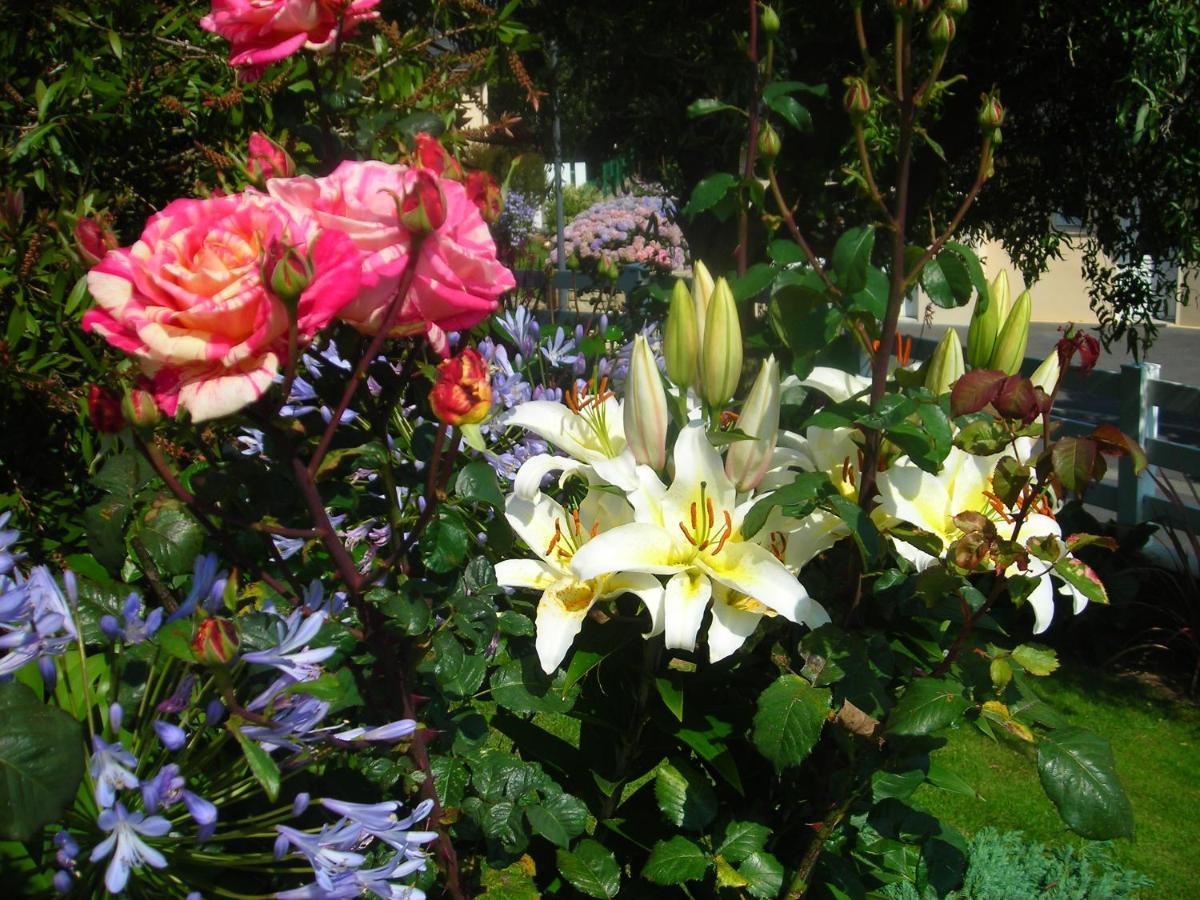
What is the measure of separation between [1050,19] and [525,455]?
461cm

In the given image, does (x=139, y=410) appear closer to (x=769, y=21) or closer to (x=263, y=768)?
(x=263, y=768)

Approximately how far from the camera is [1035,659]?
99 cm

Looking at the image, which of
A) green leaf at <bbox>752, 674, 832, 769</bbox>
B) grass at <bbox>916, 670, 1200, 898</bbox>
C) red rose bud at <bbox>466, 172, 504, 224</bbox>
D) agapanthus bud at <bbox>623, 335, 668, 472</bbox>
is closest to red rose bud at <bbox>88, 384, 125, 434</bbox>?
red rose bud at <bbox>466, 172, 504, 224</bbox>

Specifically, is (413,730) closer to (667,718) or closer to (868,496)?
(667,718)

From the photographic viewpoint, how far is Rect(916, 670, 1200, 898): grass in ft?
10.6

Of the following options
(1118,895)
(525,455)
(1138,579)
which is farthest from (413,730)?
(1138,579)

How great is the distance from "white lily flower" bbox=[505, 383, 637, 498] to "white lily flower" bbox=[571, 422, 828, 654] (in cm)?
9

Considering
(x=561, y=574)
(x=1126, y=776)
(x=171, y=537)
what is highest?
(x=171, y=537)

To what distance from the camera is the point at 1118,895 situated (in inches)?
85.3

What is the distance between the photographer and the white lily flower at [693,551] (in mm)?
914

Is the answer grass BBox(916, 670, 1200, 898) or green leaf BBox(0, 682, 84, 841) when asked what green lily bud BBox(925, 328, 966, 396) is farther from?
grass BBox(916, 670, 1200, 898)

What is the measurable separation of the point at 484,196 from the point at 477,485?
0.26m

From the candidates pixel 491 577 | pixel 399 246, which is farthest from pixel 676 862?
pixel 399 246

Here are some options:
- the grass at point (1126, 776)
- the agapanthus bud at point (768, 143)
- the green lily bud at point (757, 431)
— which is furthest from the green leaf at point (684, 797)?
the grass at point (1126, 776)
